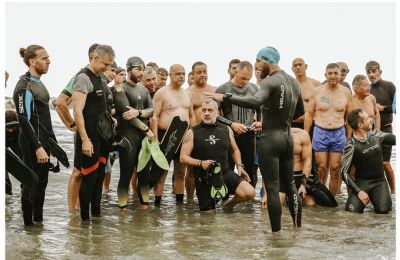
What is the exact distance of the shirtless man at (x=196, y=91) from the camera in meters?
8.61

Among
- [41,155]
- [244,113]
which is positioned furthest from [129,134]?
[41,155]

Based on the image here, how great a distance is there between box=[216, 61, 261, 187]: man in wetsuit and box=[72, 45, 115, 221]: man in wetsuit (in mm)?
2117

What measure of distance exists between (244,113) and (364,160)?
170cm

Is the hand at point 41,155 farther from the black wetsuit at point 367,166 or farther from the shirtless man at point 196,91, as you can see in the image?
the black wetsuit at point 367,166

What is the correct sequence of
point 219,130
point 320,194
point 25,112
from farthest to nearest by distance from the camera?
point 320,194 → point 219,130 → point 25,112

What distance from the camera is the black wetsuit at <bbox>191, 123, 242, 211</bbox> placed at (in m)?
7.63

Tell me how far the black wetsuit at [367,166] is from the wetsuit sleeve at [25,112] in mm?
3995

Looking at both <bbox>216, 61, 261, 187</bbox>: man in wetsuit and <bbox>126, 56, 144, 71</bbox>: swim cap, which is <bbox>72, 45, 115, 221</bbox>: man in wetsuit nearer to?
<bbox>126, 56, 144, 71</bbox>: swim cap

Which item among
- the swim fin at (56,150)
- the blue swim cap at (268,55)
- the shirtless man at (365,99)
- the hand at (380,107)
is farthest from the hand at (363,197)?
the swim fin at (56,150)

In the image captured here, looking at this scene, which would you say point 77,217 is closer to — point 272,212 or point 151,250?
point 151,250

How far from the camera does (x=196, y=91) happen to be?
348 inches

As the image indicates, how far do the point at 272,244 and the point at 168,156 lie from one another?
9.21 feet

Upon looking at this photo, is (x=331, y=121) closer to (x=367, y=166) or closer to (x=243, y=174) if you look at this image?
(x=367, y=166)

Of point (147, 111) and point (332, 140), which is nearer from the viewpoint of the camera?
point (147, 111)
